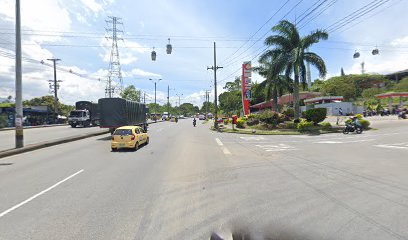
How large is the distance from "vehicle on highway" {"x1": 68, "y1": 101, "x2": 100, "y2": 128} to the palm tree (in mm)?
27986

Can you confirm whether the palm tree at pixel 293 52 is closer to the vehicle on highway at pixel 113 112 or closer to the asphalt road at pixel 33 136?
the vehicle on highway at pixel 113 112

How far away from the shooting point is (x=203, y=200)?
7539 mm

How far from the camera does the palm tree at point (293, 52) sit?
111 ft

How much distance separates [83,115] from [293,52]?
105 feet

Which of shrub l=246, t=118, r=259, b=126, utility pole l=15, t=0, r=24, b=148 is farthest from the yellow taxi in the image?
shrub l=246, t=118, r=259, b=126

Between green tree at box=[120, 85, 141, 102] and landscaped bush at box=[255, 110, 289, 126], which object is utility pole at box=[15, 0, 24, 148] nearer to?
landscaped bush at box=[255, 110, 289, 126]

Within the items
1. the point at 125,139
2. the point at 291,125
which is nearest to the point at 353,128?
the point at 291,125

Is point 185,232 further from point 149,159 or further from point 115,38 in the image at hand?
point 115,38

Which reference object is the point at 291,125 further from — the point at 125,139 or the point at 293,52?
the point at 125,139

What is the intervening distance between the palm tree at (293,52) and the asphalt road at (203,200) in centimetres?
2163

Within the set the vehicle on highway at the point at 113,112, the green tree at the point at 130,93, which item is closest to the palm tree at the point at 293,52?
the vehicle on highway at the point at 113,112

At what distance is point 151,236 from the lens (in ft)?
17.1

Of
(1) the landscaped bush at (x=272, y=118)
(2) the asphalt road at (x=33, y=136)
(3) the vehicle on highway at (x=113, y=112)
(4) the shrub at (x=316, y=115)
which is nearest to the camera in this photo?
(2) the asphalt road at (x=33, y=136)

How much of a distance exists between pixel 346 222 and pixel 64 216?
5171 mm
